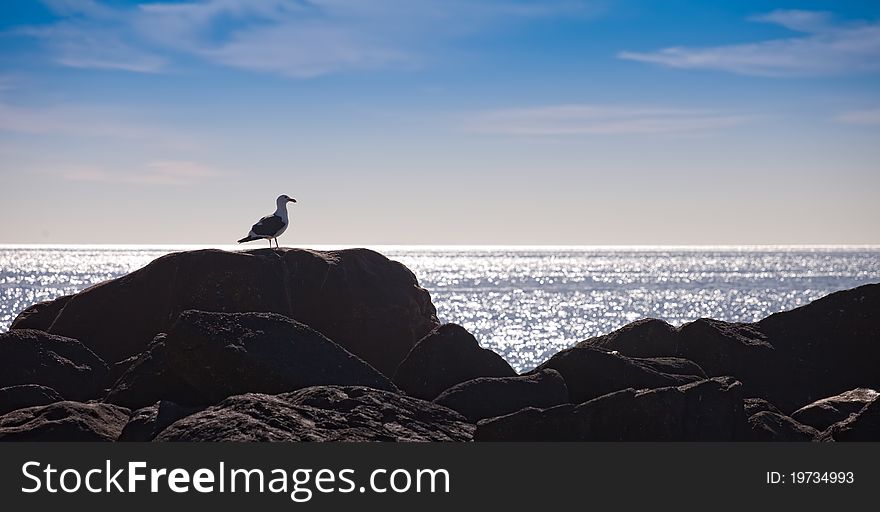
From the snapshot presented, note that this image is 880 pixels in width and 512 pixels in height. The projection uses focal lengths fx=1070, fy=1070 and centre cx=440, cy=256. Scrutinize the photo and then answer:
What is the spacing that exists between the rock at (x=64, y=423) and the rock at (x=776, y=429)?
26.4 feet

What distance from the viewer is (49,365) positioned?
56.0 feet

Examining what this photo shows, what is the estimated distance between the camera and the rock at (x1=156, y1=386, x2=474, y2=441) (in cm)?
1158

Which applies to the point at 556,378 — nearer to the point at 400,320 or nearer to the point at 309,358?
the point at 309,358

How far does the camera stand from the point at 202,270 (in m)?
19.6

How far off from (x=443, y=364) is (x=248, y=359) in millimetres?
3376

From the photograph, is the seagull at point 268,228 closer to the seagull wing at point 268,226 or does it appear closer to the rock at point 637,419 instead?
the seagull wing at point 268,226

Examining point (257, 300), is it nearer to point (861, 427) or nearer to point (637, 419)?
point (637, 419)

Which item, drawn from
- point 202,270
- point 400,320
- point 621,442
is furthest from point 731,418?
point 202,270

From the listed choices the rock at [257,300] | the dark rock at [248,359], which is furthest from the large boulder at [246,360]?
the rock at [257,300]

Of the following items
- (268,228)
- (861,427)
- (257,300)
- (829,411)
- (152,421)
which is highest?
(268,228)

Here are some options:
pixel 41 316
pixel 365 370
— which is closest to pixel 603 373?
pixel 365 370

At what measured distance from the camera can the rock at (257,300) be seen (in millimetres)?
19391

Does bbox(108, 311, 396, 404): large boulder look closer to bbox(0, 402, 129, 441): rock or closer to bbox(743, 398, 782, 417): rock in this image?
bbox(0, 402, 129, 441): rock

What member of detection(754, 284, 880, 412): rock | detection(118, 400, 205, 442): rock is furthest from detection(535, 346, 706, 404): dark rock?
detection(118, 400, 205, 442): rock
